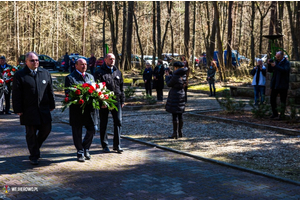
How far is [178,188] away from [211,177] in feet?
2.89

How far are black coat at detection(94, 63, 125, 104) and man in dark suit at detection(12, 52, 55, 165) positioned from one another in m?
1.19

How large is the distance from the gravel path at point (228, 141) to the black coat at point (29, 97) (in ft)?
10.6

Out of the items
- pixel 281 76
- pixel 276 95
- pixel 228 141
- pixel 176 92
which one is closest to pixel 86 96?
pixel 176 92

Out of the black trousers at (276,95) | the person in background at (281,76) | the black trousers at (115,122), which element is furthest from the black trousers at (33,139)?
the black trousers at (276,95)

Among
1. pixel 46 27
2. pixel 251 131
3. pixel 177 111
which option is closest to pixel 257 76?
pixel 251 131

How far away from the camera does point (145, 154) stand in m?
8.25

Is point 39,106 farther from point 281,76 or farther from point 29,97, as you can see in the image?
point 281,76

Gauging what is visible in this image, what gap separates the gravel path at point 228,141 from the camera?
24.7 feet

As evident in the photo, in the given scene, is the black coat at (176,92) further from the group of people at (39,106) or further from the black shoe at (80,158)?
the black shoe at (80,158)

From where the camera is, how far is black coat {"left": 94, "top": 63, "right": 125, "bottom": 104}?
8.12m

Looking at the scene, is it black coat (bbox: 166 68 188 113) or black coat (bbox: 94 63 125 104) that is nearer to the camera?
black coat (bbox: 94 63 125 104)

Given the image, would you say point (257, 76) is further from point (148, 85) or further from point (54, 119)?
point (54, 119)

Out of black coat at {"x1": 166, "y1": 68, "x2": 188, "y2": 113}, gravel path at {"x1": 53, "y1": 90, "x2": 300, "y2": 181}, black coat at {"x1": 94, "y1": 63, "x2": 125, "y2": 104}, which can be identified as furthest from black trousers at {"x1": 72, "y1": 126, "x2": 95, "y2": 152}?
black coat at {"x1": 166, "y1": 68, "x2": 188, "y2": 113}

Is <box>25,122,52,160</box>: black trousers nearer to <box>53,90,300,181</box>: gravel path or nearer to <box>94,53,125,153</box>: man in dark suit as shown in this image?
<box>94,53,125,153</box>: man in dark suit
